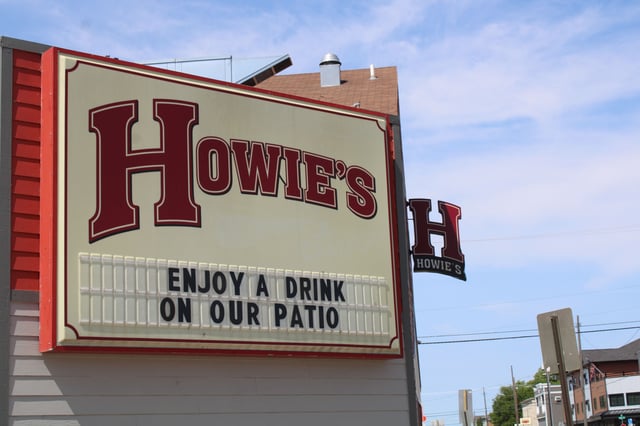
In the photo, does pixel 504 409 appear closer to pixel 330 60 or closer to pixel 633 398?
pixel 633 398

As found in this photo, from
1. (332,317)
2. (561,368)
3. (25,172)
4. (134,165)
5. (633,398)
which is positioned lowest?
(561,368)

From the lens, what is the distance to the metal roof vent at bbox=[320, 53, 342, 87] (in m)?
28.8

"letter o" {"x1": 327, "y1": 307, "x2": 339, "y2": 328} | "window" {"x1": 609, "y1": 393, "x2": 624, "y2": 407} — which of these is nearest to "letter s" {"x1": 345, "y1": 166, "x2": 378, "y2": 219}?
"letter o" {"x1": 327, "y1": 307, "x2": 339, "y2": 328}

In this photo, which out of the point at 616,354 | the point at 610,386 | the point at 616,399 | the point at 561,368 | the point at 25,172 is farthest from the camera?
the point at 616,354

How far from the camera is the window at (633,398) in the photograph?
3529 inches

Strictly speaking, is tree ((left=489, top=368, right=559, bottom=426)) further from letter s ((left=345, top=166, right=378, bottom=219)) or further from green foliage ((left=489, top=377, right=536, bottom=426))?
letter s ((left=345, top=166, right=378, bottom=219))

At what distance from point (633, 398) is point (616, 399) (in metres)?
1.71

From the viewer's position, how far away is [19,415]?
11297 mm

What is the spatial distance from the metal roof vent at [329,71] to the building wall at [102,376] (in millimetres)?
15900

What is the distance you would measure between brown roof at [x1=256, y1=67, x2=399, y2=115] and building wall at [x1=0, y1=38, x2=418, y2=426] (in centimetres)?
1164

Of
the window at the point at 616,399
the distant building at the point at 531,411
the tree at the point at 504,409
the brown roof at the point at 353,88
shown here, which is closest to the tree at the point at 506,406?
the tree at the point at 504,409

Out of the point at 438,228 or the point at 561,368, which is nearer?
the point at 561,368

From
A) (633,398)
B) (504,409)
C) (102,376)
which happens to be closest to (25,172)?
(102,376)

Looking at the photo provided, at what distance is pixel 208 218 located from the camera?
13078 mm
